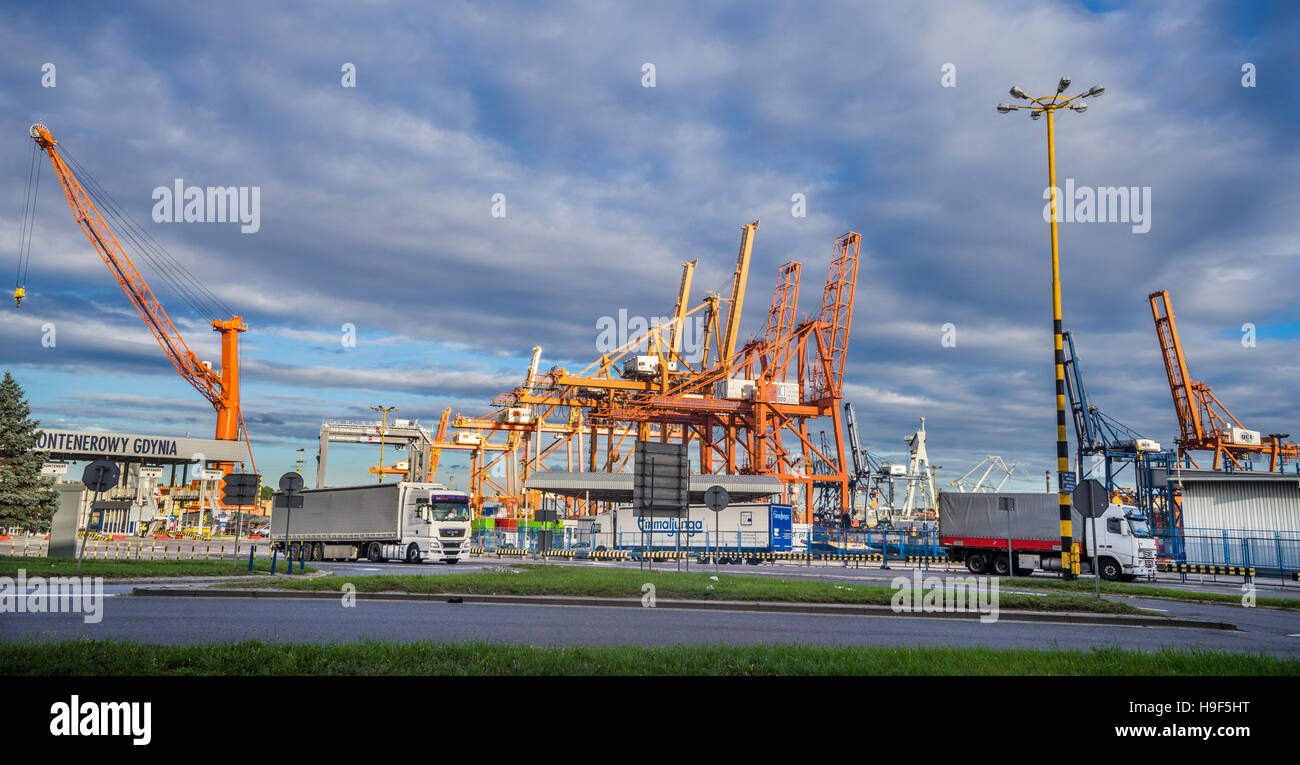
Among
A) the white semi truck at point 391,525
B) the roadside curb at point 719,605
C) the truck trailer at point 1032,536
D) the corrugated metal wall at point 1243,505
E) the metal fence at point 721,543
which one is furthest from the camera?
the metal fence at point 721,543

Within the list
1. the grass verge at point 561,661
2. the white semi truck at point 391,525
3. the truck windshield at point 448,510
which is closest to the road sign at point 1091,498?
the grass verge at point 561,661

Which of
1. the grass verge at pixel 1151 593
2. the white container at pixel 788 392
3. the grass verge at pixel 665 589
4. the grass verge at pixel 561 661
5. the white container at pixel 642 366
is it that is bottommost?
the grass verge at pixel 1151 593

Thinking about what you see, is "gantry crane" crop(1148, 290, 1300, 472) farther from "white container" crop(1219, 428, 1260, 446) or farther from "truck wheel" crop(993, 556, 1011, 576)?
"truck wheel" crop(993, 556, 1011, 576)

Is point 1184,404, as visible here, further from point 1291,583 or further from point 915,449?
point 915,449

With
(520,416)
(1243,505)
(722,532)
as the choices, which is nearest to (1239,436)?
(1243,505)

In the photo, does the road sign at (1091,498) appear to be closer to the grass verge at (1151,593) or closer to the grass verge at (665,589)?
the grass verge at (665,589)
